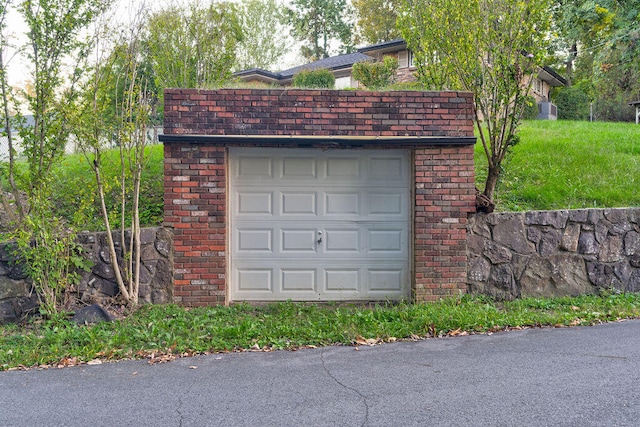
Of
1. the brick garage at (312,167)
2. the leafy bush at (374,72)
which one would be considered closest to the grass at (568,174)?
the brick garage at (312,167)

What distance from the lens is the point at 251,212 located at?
8.12m

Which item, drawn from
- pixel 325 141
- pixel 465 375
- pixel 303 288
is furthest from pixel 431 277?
pixel 465 375

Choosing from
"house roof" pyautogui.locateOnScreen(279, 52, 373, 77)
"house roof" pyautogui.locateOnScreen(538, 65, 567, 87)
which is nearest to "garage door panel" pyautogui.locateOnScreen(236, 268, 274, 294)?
"house roof" pyautogui.locateOnScreen(279, 52, 373, 77)

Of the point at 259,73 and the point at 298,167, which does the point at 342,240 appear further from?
the point at 259,73

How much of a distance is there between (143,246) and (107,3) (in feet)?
11.0

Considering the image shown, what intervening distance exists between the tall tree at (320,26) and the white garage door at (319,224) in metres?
34.7

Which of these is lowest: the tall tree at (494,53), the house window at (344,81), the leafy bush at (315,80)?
the tall tree at (494,53)

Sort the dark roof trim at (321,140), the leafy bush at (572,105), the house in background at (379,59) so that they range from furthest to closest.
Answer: the leafy bush at (572,105) < the house in background at (379,59) < the dark roof trim at (321,140)

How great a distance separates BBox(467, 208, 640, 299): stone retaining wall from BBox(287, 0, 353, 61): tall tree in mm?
34930

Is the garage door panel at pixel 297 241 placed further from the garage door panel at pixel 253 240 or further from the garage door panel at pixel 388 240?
the garage door panel at pixel 388 240

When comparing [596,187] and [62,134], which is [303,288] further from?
[596,187]

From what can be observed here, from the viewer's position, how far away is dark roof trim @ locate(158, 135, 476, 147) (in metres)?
7.65

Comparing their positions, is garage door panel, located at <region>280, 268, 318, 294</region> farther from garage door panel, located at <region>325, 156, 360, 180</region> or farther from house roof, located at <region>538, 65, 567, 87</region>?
house roof, located at <region>538, 65, 567, 87</region>

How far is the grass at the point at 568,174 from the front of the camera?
31.6 ft
